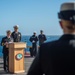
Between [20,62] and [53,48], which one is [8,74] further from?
[53,48]

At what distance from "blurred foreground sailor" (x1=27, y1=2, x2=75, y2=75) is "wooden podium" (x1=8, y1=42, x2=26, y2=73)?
931 centimetres

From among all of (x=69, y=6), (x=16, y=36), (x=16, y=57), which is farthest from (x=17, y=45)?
(x=69, y=6)

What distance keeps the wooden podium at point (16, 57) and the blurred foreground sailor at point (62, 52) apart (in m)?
9.31

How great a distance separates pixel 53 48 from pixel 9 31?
9902 millimetres

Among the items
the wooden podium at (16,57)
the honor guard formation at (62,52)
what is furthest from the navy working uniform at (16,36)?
the honor guard formation at (62,52)

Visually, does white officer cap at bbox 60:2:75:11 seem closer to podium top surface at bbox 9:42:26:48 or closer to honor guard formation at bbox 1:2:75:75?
honor guard formation at bbox 1:2:75:75

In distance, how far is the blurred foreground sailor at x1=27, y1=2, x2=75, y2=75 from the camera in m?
2.15

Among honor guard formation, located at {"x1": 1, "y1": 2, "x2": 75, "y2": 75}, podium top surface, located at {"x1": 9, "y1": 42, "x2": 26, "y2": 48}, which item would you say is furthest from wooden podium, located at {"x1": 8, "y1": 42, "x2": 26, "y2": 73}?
honor guard formation, located at {"x1": 1, "y1": 2, "x2": 75, "y2": 75}

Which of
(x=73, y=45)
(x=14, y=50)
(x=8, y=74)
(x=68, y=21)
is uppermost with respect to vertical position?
(x=68, y=21)

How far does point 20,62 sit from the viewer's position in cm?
1212

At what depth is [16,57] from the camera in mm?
11945

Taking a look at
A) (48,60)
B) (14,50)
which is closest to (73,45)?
(48,60)

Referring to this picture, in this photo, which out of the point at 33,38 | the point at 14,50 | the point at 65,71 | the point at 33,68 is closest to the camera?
the point at 65,71

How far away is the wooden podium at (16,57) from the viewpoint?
38.4 feet
